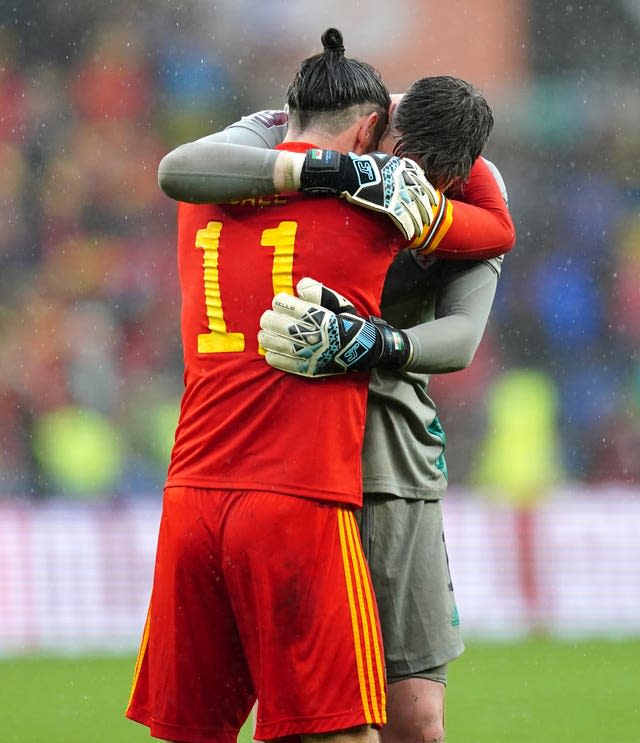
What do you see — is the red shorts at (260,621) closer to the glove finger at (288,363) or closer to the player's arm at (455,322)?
the glove finger at (288,363)

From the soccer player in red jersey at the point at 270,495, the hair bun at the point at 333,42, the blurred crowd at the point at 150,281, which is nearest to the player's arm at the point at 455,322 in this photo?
the soccer player in red jersey at the point at 270,495

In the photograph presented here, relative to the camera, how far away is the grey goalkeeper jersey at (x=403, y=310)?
9.28 ft

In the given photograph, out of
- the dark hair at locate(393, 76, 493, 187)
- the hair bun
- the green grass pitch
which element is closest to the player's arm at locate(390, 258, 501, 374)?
the dark hair at locate(393, 76, 493, 187)

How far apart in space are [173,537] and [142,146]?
8.44m

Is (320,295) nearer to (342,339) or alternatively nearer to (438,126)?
(342,339)

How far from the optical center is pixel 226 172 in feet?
9.23

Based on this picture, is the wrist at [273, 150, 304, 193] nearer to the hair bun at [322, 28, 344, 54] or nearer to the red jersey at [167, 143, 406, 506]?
the red jersey at [167, 143, 406, 506]

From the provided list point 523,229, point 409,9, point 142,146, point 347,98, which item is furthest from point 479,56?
point 347,98

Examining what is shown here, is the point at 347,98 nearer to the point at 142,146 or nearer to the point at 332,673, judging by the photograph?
the point at 332,673

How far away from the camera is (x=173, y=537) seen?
2.85 m

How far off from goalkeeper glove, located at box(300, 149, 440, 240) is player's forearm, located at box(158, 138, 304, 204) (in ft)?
0.12

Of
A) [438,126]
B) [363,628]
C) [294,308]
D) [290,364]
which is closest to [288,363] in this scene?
[290,364]

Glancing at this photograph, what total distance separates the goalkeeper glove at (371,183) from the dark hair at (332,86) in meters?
0.15

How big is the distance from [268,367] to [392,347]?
0.87ft
